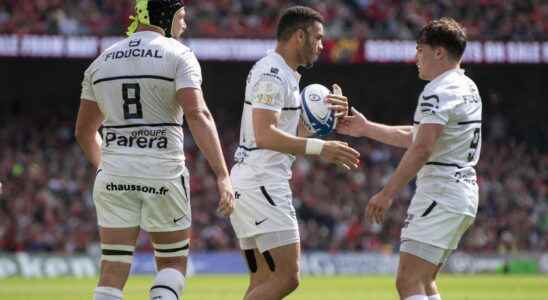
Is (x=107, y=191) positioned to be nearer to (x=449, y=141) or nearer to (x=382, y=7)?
(x=449, y=141)

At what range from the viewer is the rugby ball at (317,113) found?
27.0 ft

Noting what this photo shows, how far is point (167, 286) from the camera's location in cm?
718

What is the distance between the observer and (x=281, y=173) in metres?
7.96

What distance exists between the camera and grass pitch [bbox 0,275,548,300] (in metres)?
17.3

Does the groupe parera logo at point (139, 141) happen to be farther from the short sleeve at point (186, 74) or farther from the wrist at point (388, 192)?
the wrist at point (388, 192)

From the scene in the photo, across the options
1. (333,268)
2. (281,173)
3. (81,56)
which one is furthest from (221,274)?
(281,173)

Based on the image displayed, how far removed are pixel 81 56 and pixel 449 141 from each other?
75.0 feet

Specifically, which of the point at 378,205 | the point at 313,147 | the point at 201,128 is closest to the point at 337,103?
the point at 313,147

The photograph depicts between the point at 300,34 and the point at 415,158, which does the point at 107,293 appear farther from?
the point at 300,34

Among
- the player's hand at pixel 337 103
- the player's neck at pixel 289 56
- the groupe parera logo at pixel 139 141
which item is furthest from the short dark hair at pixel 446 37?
the groupe parera logo at pixel 139 141

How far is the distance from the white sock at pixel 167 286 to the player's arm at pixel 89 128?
1067mm

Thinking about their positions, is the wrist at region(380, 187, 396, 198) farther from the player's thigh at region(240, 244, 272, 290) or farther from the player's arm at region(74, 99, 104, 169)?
the player's arm at region(74, 99, 104, 169)

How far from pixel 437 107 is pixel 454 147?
1.24 ft

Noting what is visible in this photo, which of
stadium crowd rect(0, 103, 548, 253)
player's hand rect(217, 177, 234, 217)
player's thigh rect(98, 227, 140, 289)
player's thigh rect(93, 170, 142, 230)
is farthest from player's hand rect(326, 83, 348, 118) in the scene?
stadium crowd rect(0, 103, 548, 253)
